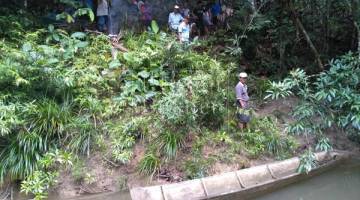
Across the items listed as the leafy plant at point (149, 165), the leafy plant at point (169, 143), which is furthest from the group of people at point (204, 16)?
the leafy plant at point (149, 165)

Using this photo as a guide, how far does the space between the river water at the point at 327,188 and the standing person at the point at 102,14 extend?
6383 millimetres

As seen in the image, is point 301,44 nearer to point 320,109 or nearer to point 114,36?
point 114,36

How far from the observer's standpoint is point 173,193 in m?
6.87

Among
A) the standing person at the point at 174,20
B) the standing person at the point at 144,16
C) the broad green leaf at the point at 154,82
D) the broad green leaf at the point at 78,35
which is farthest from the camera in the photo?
the standing person at the point at 144,16

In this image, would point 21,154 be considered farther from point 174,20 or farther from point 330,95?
point 174,20

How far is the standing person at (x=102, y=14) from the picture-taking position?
1133 centimetres

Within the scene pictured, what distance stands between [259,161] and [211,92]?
63.1 inches

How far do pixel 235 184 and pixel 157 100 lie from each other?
8.17 ft

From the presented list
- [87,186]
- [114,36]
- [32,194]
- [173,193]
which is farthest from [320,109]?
[114,36]

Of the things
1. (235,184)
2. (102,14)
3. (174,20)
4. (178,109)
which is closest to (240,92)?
(178,109)

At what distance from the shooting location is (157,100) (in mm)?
8836

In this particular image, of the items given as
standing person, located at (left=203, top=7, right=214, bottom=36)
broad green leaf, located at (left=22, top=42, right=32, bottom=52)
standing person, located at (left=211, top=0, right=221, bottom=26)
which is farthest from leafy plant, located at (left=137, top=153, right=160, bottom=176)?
standing person, located at (left=211, top=0, right=221, bottom=26)

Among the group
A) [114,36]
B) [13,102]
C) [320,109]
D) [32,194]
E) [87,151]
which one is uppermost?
[114,36]

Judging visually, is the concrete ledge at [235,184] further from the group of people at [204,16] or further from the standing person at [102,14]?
the standing person at [102,14]
